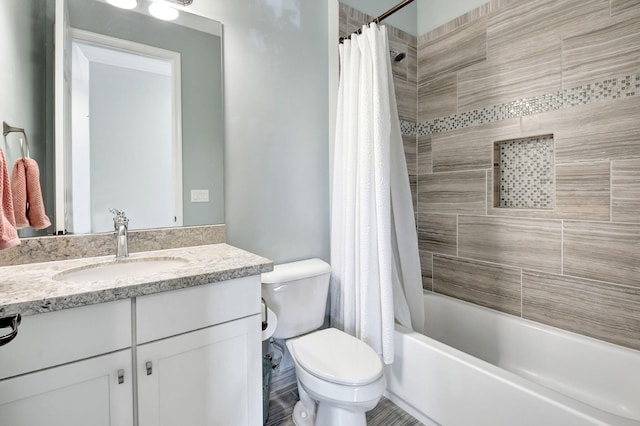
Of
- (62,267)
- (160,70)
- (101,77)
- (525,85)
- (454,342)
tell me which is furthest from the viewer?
(454,342)

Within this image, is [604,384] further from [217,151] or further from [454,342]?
[217,151]

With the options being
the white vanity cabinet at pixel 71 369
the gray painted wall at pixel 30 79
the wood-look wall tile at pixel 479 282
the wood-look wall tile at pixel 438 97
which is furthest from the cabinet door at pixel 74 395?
the wood-look wall tile at pixel 438 97

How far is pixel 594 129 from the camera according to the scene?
5.30 feet

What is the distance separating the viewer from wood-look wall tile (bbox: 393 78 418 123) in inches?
94.1

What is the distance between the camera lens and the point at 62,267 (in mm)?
1150

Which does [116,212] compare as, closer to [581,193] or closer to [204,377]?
[204,377]

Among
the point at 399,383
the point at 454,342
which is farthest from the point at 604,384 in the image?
the point at 399,383

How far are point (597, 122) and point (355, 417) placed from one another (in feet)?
6.23

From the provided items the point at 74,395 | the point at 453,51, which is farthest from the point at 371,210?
the point at 453,51

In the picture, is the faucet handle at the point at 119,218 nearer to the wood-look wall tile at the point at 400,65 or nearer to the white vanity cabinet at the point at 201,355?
the white vanity cabinet at the point at 201,355

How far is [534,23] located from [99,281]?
2523 millimetres

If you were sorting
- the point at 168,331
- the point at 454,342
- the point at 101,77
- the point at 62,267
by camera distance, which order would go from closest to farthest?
the point at 168,331 → the point at 62,267 → the point at 101,77 → the point at 454,342

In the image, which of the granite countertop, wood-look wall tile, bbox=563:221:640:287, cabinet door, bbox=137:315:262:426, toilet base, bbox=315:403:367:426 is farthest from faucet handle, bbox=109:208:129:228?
wood-look wall tile, bbox=563:221:640:287

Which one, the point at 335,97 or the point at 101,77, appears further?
the point at 335,97
